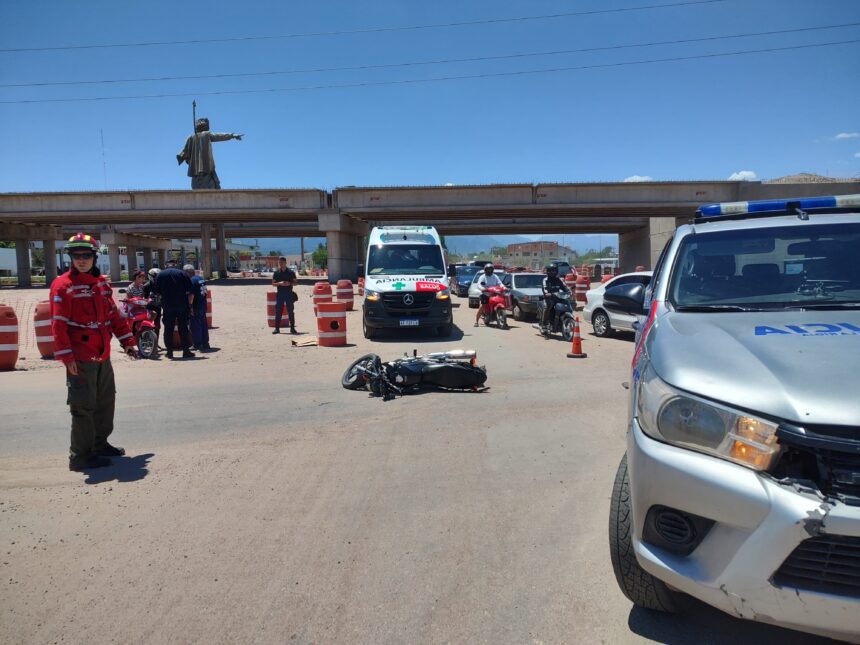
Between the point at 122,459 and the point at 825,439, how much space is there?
565 cm

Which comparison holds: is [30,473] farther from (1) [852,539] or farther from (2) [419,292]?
(2) [419,292]

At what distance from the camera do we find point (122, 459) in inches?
226

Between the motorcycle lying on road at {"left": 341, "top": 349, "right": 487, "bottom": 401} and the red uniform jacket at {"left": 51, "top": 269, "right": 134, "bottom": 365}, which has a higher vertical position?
the red uniform jacket at {"left": 51, "top": 269, "right": 134, "bottom": 365}

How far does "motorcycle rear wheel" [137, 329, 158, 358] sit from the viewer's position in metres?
11.9

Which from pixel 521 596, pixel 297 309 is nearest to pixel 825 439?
pixel 521 596

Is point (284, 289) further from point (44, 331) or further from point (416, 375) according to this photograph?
point (416, 375)

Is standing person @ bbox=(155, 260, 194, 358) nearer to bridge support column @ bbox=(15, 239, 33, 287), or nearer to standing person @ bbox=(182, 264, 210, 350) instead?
standing person @ bbox=(182, 264, 210, 350)

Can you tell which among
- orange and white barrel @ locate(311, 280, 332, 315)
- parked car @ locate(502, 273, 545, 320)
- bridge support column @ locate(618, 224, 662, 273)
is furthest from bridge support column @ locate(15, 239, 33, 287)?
bridge support column @ locate(618, 224, 662, 273)

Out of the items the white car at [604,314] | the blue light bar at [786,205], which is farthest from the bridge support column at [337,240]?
the blue light bar at [786,205]

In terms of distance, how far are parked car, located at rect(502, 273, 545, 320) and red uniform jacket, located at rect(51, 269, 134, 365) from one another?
46.3 feet

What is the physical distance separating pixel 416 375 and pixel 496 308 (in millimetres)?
9334

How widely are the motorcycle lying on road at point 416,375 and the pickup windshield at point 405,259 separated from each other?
22.7 ft

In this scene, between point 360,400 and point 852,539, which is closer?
point 852,539

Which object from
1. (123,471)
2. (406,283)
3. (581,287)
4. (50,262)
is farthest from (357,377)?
(50,262)
